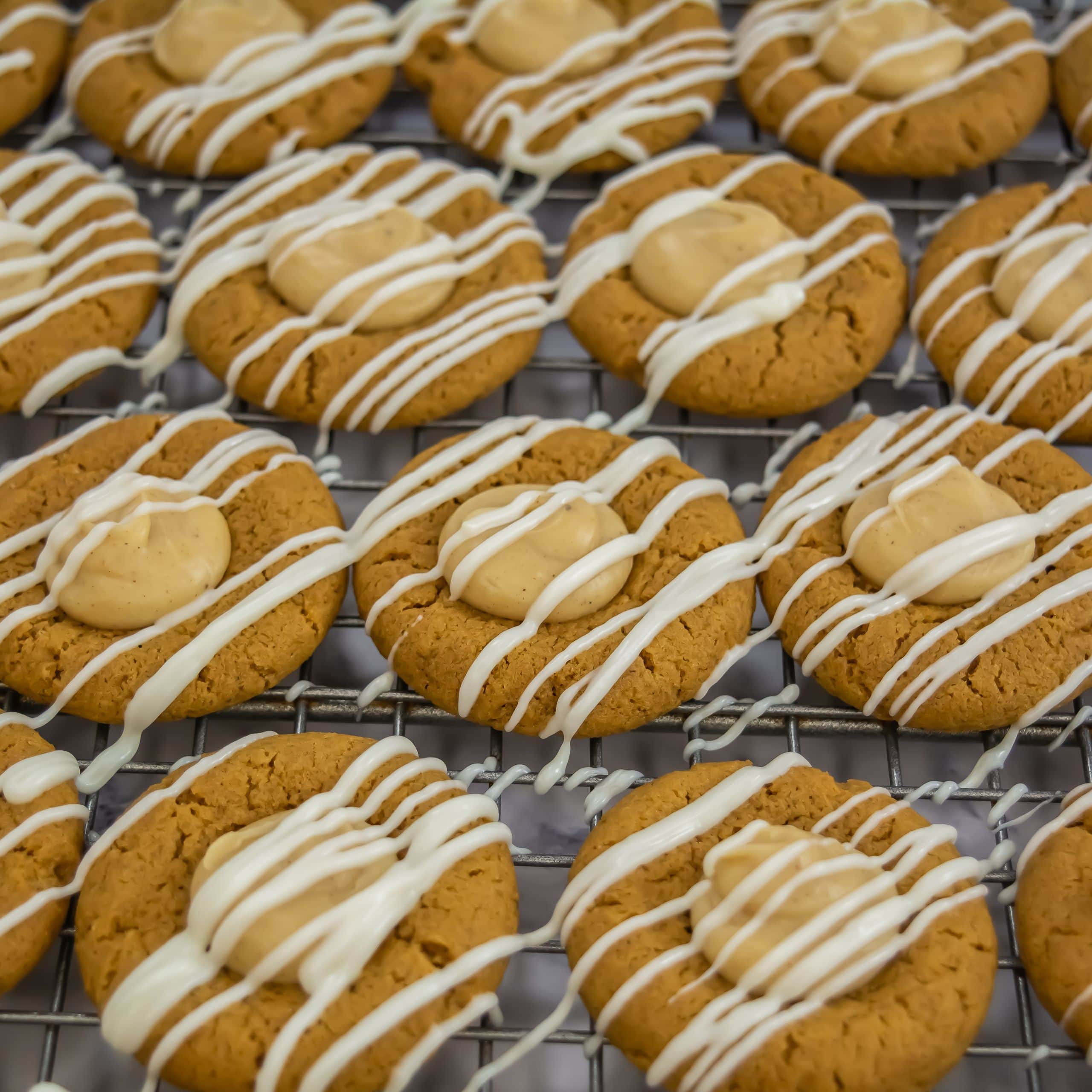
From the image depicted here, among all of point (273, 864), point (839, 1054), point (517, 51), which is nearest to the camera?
point (839, 1054)

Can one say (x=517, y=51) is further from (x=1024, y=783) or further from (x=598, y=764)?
(x=1024, y=783)

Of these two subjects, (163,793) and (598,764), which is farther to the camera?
(598,764)

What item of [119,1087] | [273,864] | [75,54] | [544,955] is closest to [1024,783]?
[544,955]

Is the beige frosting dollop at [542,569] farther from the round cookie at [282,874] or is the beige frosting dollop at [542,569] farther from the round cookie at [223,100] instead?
the round cookie at [223,100]

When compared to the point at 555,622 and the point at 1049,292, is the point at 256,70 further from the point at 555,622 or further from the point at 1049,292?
the point at 1049,292

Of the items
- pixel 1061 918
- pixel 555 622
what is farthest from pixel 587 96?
pixel 1061 918

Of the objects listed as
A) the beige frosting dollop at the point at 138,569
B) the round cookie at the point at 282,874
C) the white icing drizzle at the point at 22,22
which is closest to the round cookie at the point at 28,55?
the white icing drizzle at the point at 22,22
